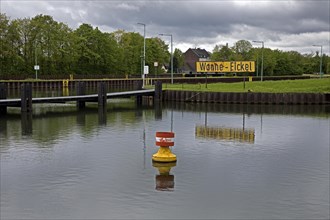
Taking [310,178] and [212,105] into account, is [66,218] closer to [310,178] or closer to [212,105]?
[310,178]

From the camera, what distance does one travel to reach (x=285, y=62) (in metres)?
144

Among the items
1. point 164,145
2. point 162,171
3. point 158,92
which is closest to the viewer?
point 162,171

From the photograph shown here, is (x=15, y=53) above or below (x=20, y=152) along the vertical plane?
above

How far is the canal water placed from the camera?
1441 centimetres

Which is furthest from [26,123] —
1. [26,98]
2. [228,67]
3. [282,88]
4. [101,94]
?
[282,88]

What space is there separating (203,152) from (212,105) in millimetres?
29929

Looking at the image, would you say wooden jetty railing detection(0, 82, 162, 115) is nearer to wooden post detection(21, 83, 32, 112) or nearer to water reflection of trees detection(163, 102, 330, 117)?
wooden post detection(21, 83, 32, 112)

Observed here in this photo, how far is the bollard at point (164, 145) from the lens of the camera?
19953mm

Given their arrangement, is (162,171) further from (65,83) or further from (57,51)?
(57,51)

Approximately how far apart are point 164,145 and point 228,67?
1755 inches

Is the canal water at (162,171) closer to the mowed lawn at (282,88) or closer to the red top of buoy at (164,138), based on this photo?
the red top of buoy at (164,138)

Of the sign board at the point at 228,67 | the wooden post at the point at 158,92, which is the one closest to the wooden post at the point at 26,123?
the wooden post at the point at 158,92

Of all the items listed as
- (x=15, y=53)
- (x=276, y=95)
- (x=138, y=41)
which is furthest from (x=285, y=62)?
(x=276, y=95)

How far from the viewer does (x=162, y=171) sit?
1928 centimetres
